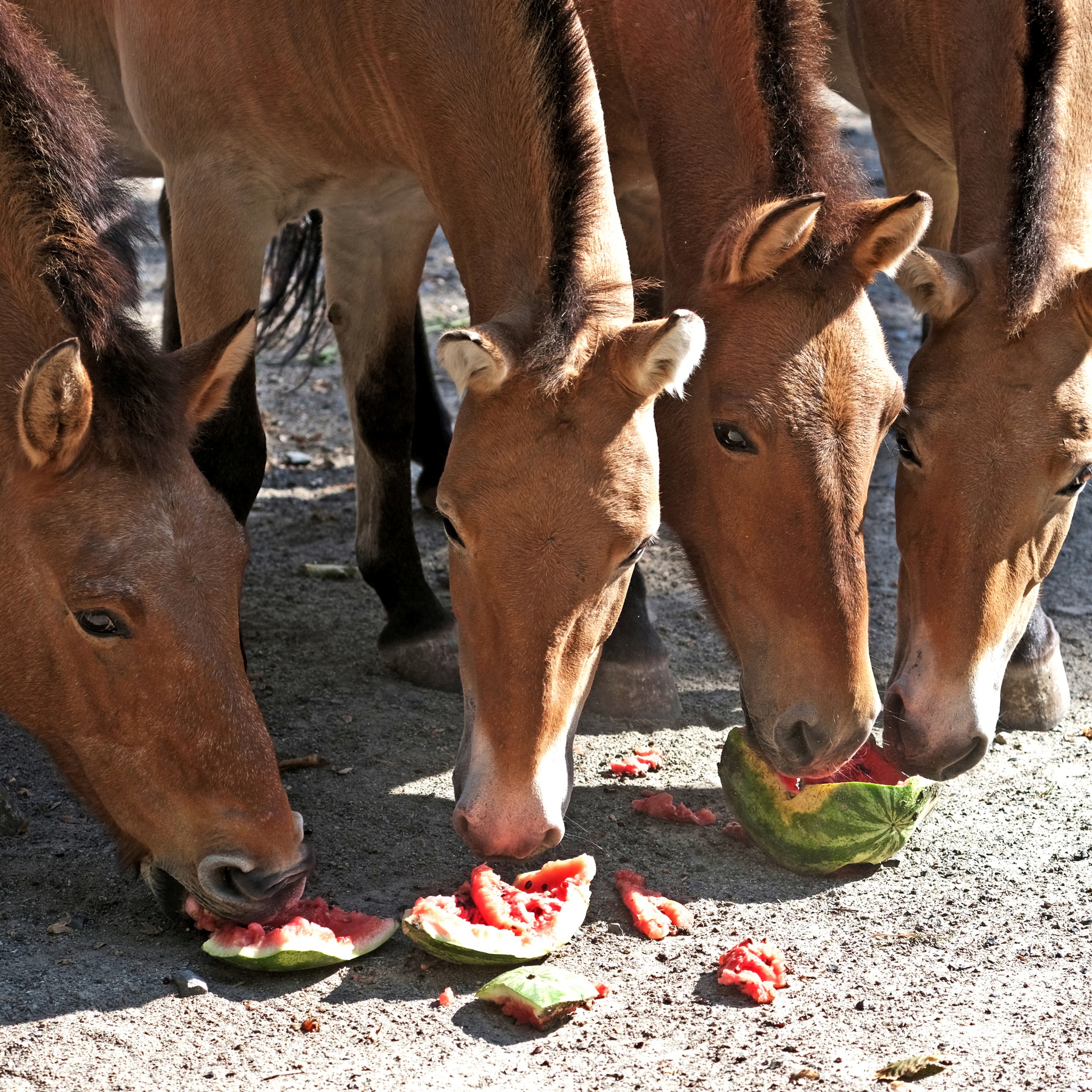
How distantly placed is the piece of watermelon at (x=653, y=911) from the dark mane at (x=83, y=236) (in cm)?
184

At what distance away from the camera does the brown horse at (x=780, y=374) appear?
12.6 feet

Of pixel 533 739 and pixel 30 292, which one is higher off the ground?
pixel 30 292

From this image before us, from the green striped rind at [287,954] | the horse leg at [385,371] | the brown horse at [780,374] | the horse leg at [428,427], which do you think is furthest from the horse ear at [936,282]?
the horse leg at [428,427]

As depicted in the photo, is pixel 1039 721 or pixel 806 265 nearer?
pixel 806 265

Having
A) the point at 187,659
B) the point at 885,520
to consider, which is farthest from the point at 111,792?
the point at 885,520

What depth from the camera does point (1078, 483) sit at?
4.22m

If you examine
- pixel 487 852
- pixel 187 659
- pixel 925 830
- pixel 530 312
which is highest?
pixel 530 312

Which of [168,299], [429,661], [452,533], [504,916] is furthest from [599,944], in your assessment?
[168,299]

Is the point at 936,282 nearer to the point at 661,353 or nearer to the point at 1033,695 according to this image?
the point at 661,353

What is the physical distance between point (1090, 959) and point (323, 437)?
5.35 m

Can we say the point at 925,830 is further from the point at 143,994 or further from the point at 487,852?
the point at 143,994

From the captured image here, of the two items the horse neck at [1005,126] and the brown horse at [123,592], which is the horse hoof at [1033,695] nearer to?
the horse neck at [1005,126]

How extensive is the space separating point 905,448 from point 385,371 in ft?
7.43

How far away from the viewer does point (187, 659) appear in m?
3.35
